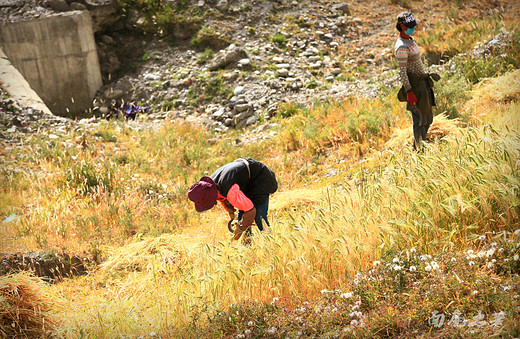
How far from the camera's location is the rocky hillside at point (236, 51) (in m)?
10.6

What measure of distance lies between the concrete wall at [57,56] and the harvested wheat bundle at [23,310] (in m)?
9.28

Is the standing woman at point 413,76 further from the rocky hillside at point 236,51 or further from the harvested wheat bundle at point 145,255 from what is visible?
the rocky hillside at point 236,51

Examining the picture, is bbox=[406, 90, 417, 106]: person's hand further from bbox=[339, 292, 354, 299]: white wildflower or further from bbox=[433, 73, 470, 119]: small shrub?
bbox=[339, 292, 354, 299]: white wildflower


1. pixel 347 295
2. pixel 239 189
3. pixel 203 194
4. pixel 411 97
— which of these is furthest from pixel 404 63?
pixel 347 295

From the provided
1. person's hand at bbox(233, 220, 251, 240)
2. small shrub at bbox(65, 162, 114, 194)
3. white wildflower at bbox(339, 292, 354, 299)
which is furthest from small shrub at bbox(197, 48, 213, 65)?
white wildflower at bbox(339, 292, 354, 299)

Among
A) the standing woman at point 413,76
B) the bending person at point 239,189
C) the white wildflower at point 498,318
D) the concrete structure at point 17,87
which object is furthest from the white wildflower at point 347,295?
the concrete structure at point 17,87

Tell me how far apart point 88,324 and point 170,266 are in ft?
4.10

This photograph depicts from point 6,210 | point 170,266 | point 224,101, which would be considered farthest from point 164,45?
point 170,266

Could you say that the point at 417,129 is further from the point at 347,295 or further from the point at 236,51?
the point at 236,51

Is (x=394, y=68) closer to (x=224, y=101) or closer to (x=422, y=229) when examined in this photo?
(x=224, y=101)

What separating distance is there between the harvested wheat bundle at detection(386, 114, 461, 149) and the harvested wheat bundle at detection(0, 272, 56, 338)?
15.2 feet

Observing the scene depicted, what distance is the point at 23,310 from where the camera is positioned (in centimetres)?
333

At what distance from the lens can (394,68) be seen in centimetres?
1059

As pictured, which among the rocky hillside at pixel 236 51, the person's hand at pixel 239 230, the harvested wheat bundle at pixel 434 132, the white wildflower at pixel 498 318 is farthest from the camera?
the rocky hillside at pixel 236 51
